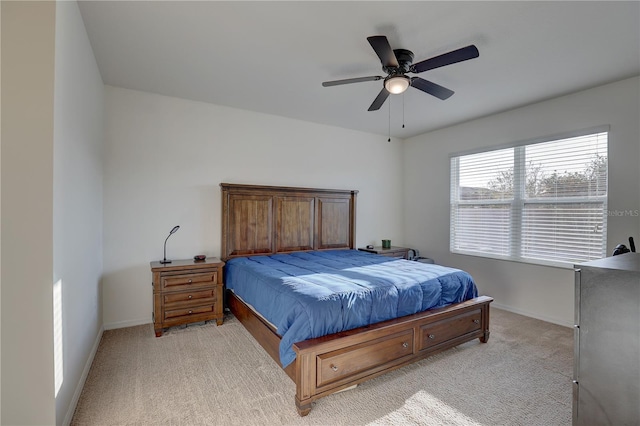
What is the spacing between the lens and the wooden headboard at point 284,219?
3.93 m

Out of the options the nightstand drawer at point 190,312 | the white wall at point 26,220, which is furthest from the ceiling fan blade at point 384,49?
the nightstand drawer at point 190,312

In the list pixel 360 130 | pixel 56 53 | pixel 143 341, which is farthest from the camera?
pixel 360 130

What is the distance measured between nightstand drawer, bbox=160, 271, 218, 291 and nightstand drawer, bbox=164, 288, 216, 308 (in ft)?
0.21

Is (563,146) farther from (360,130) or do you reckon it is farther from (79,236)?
(79,236)

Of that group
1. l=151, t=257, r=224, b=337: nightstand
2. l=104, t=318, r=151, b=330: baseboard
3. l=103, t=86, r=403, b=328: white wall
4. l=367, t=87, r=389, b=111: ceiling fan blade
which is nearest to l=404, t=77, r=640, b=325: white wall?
l=103, t=86, r=403, b=328: white wall

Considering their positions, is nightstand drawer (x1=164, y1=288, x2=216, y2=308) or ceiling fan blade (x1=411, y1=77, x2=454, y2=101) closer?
ceiling fan blade (x1=411, y1=77, x2=454, y2=101)

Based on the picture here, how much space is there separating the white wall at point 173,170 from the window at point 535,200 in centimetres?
237

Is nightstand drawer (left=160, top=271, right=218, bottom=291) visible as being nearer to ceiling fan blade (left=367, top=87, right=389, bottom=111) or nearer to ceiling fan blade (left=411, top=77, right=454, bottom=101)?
ceiling fan blade (left=367, top=87, right=389, bottom=111)

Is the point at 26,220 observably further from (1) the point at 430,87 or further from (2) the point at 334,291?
(1) the point at 430,87

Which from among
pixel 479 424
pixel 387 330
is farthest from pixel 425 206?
pixel 479 424

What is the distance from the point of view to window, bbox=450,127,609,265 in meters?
3.38

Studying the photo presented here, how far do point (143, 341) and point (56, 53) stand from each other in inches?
103

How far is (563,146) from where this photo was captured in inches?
142

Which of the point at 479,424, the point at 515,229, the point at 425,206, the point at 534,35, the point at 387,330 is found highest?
the point at 534,35
